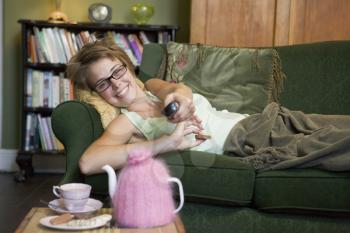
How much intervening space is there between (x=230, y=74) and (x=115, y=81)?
0.86 metres

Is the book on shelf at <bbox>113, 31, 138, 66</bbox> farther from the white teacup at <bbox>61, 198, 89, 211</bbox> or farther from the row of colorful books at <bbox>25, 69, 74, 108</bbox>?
the white teacup at <bbox>61, 198, 89, 211</bbox>

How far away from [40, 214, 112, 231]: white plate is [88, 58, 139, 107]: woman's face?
56 cm

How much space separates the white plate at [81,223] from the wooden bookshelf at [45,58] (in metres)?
2.22

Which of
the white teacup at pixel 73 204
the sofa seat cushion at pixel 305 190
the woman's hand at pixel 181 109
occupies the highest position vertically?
the woman's hand at pixel 181 109

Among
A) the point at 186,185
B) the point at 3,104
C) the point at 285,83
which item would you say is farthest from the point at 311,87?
the point at 3,104

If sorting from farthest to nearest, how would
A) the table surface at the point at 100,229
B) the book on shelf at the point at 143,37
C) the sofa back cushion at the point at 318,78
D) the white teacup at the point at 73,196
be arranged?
1. the book on shelf at the point at 143,37
2. the sofa back cushion at the point at 318,78
3. the white teacup at the point at 73,196
4. the table surface at the point at 100,229

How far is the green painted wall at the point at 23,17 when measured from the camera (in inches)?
140

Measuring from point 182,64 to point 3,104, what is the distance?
1.79m

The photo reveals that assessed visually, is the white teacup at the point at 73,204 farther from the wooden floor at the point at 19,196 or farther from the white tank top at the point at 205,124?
the wooden floor at the point at 19,196

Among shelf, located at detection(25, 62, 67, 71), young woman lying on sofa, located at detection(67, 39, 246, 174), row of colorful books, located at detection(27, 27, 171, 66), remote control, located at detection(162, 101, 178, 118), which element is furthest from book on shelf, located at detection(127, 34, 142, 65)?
remote control, located at detection(162, 101, 178, 118)

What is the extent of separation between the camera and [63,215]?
3.82 feet

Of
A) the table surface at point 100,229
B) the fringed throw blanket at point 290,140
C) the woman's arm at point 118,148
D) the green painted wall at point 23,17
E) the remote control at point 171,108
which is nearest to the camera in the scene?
the table surface at point 100,229

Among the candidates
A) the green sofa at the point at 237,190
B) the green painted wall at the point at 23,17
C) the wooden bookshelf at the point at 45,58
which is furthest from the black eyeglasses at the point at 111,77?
the green painted wall at the point at 23,17

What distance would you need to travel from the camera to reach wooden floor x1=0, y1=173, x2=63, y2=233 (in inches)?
94.2
